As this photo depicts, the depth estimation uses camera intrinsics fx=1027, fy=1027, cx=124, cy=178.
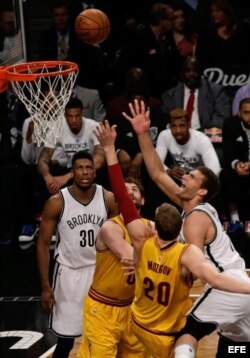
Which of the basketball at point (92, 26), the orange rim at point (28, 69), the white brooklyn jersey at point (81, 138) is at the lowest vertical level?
the white brooklyn jersey at point (81, 138)

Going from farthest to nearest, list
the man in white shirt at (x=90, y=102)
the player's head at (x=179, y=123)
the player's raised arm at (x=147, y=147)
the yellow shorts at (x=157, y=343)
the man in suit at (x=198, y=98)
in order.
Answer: the man in white shirt at (x=90, y=102), the man in suit at (x=198, y=98), the player's head at (x=179, y=123), the player's raised arm at (x=147, y=147), the yellow shorts at (x=157, y=343)

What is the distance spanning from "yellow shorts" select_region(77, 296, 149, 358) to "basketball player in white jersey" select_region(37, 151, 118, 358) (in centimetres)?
62

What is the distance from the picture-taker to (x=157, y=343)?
6520 mm

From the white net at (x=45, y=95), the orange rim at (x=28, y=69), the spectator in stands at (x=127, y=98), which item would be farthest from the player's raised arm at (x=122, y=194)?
the spectator in stands at (x=127, y=98)

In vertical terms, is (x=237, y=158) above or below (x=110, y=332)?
above

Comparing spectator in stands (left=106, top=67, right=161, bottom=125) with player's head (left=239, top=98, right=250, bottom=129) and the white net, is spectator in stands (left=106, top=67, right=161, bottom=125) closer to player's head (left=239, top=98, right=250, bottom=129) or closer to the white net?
player's head (left=239, top=98, right=250, bottom=129)

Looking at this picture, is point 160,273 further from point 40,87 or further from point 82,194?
point 40,87

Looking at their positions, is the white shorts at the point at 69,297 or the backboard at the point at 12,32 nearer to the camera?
the white shorts at the point at 69,297

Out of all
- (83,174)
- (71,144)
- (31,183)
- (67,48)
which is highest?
(67,48)

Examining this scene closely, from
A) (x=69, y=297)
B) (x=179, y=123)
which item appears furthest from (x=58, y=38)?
(x=69, y=297)

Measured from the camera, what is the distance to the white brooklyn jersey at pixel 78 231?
7.89 meters

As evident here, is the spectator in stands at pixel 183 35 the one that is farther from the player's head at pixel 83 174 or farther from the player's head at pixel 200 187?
the player's head at pixel 200 187

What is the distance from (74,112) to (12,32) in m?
1.21

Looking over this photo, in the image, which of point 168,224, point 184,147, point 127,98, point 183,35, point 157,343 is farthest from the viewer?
point 183,35
